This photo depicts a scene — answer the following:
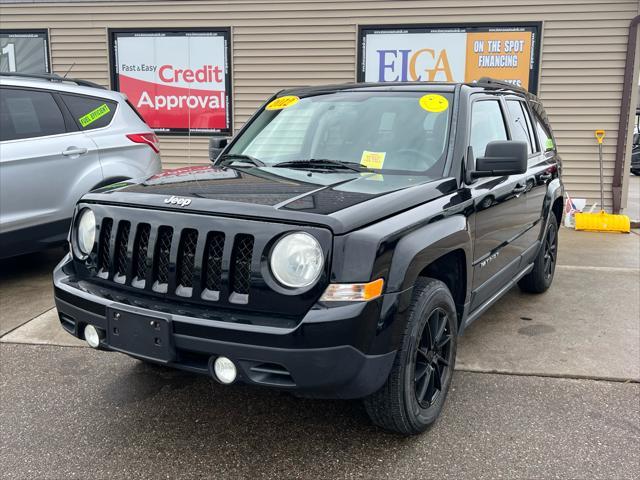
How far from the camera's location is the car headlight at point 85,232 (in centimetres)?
285

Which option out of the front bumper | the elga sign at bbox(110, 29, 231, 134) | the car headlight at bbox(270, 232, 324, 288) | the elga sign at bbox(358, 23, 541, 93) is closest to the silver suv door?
the front bumper

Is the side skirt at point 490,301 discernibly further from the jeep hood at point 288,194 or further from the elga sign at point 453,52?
the elga sign at point 453,52

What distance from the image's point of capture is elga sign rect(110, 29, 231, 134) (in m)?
9.24

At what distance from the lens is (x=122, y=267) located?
2666 mm

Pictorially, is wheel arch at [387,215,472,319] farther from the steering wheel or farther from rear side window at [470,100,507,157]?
rear side window at [470,100,507,157]

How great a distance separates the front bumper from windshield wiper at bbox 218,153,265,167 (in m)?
1.35

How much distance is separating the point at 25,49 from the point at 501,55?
24.0 feet

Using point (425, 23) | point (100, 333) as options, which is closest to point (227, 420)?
point (100, 333)

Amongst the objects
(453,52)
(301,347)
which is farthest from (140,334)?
(453,52)

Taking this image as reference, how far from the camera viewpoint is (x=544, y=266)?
509 centimetres

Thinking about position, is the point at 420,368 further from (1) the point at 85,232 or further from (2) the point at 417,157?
(1) the point at 85,232

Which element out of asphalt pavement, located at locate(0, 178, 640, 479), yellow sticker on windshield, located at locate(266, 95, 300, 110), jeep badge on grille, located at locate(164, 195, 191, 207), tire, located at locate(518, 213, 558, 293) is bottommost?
asphalt pavement, located at locate(0, 178, 640, 479)

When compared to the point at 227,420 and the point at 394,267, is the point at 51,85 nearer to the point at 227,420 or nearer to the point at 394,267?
the point at 227,420

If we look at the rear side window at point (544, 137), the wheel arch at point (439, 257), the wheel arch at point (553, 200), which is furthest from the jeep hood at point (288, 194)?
the rear side window at point (544, 137)
